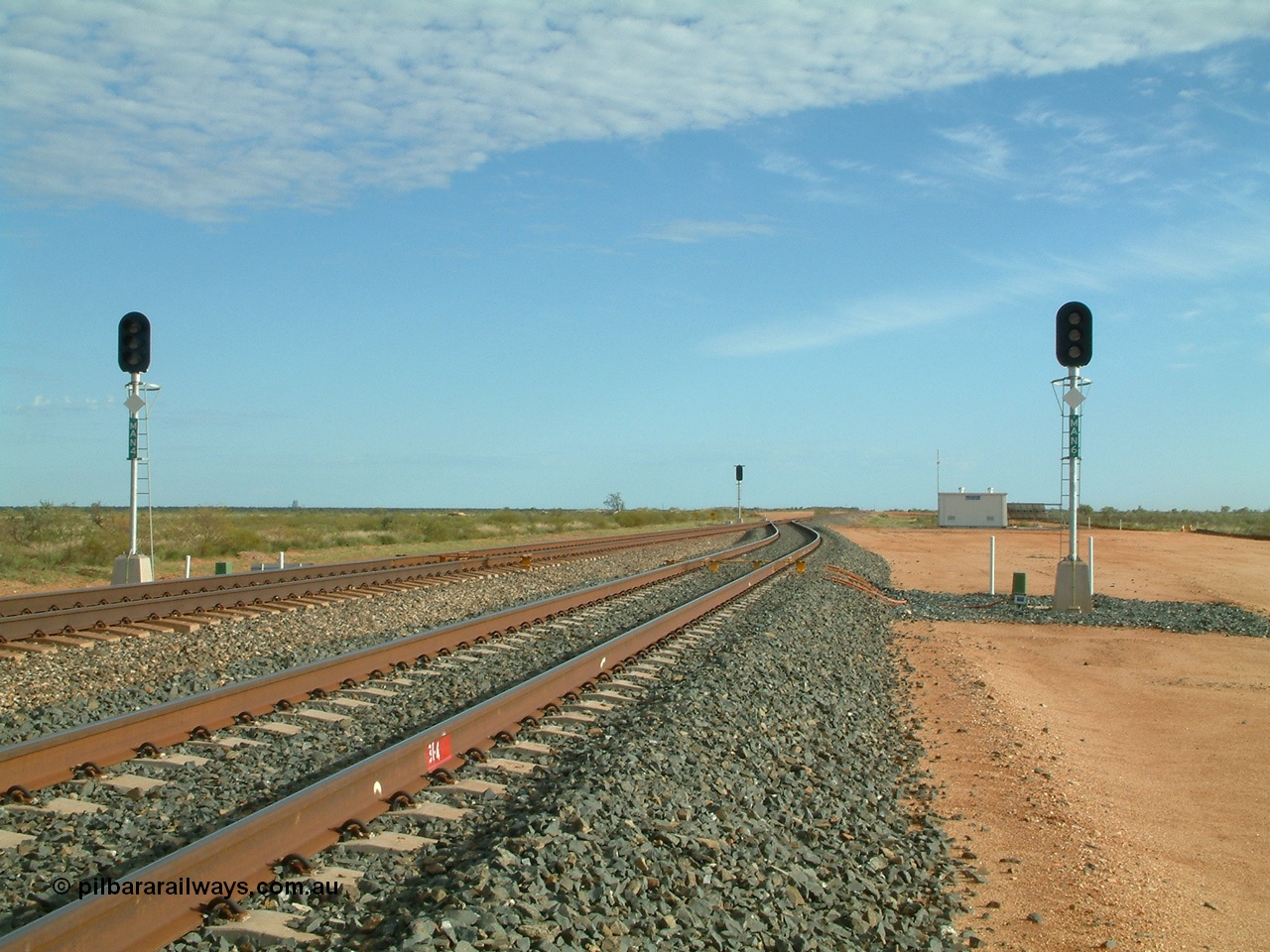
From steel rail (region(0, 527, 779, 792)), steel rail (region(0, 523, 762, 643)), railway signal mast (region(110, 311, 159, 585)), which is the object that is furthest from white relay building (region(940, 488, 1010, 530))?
steel rail (region(0, 527, 779, 792))

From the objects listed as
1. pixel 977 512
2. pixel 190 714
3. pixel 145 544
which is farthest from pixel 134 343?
pixel 977 512

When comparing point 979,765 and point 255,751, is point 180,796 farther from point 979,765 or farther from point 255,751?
point 979,765

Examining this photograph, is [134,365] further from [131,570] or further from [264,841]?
[264,841]

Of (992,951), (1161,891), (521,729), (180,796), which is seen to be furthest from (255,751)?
(1161,891)

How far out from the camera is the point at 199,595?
50.1 ft

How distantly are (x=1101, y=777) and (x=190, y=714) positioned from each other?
6898 millimetres

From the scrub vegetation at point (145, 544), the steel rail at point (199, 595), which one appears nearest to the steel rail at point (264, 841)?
A: the steel rail at point (199, 595)

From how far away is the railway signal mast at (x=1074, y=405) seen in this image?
18.7 m

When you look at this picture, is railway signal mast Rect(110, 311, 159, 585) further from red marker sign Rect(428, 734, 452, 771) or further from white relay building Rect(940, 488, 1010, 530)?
white relay building Rect(940, 488, 1010, 530)

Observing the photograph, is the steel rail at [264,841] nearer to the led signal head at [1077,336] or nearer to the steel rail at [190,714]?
the steel rail at [190,714]

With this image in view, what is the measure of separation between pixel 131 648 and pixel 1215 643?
14.6 m

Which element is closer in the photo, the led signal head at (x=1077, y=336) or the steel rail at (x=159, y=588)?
the steel rail at (x=159, y=588)

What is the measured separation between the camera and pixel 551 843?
5.30m

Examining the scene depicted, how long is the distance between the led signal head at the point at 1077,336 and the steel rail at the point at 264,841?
13.5 m
